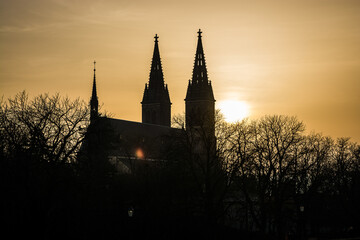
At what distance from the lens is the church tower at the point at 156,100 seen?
5487 inches

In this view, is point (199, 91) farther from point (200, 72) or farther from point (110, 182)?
point (110, 182)

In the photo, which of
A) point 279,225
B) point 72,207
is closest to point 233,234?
point 279,225

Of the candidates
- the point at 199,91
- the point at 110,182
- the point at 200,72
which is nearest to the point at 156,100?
the point at 199,91

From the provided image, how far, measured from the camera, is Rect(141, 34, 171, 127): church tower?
139m

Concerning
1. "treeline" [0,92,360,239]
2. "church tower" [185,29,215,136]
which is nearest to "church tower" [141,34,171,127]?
"church tower" [185,29,215,136]

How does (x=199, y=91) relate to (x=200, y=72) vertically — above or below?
below

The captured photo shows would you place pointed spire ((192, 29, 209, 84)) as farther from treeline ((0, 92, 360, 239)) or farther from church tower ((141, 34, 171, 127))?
treeline ((0, 92, 360, 239))

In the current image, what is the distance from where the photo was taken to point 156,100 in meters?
140

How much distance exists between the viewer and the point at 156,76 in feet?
461

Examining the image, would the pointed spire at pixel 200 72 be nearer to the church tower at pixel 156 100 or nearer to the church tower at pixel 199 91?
the church tower at pixel 199 91

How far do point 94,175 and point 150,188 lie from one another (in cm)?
564

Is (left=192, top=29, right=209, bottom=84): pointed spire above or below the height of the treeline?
above

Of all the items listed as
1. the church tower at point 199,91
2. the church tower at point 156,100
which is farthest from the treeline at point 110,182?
the church tower at point 156,100

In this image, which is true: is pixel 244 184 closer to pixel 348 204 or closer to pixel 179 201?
pixel 179 201
